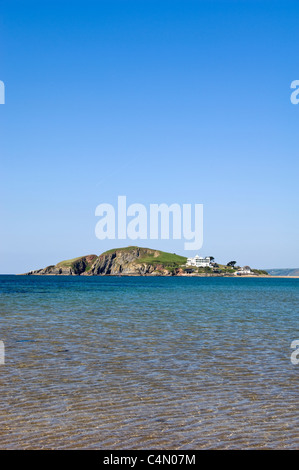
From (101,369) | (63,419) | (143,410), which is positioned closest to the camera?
(63,419)

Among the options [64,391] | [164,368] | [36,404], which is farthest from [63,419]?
[164,368]

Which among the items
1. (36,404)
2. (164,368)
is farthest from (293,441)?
(164,368)

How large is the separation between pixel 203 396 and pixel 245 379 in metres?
2.96

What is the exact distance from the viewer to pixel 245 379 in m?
16.9

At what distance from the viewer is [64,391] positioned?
588 inches

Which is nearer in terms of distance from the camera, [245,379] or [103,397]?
[103,397]

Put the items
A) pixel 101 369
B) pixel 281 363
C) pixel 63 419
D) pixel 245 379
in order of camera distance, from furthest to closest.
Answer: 1. pixel 281 363
2. pixel 101 369
3. pixel 245 379
4. pixel 63 419

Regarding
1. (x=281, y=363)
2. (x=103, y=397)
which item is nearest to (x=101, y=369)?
(x=103, y=397)

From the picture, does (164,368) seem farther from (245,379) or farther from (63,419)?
Answer: (63,419)

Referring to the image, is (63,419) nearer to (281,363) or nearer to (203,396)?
(203,396)

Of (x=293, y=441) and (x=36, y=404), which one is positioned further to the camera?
(x=36, y=404)
